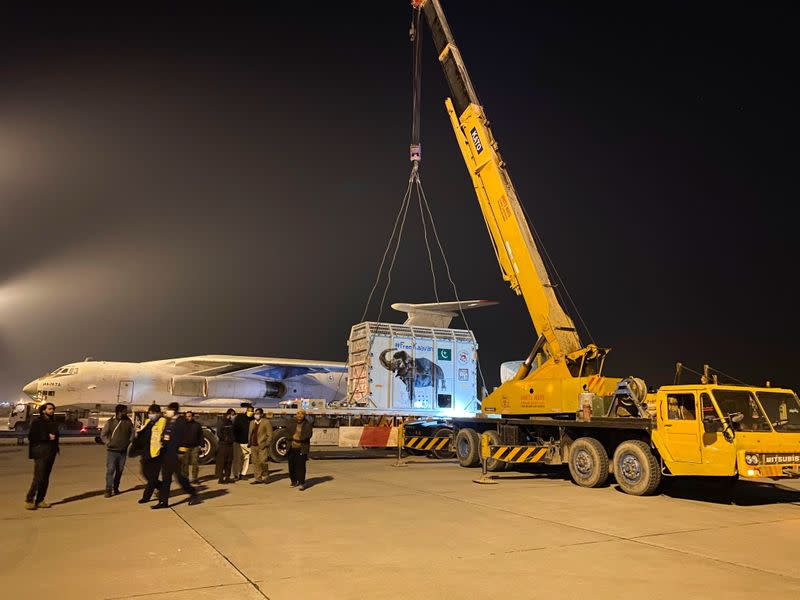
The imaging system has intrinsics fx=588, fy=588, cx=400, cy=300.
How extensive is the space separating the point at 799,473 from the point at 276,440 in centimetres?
1191

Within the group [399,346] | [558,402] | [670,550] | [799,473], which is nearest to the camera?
[670,550]

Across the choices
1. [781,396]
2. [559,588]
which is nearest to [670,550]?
[559,588]

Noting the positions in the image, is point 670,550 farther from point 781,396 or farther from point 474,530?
point 781,396

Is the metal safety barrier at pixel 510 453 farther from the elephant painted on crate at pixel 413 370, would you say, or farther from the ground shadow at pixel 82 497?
the ground shadow at pixel 82 497

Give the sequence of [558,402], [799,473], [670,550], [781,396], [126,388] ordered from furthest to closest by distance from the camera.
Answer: [126,388] < [558,402] < [781,396] < [799,473] < [670,550]

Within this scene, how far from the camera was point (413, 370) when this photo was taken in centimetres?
1906

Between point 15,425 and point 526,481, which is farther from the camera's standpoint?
point 15,425

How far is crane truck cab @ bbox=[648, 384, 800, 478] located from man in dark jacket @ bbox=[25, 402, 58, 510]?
10105 mm

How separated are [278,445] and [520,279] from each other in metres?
7.96

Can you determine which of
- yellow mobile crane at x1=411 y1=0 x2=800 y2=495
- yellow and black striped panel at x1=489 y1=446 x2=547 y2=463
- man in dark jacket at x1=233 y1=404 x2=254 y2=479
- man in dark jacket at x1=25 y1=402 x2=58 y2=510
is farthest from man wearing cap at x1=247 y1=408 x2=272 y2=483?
yellow and black striped panel at x1=489 y1=446 x2=547 y2=463

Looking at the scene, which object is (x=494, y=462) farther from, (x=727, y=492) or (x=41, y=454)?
(x=41, y=454)

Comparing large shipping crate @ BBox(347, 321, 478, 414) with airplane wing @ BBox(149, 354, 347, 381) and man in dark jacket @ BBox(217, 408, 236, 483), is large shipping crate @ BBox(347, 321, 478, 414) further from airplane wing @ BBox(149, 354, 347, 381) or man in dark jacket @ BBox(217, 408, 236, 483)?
airplane wing @ BBox(149, 354, 347, 381)

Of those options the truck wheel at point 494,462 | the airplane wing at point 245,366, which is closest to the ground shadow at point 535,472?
the truck wheel at point 494,462

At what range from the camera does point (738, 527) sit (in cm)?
805
